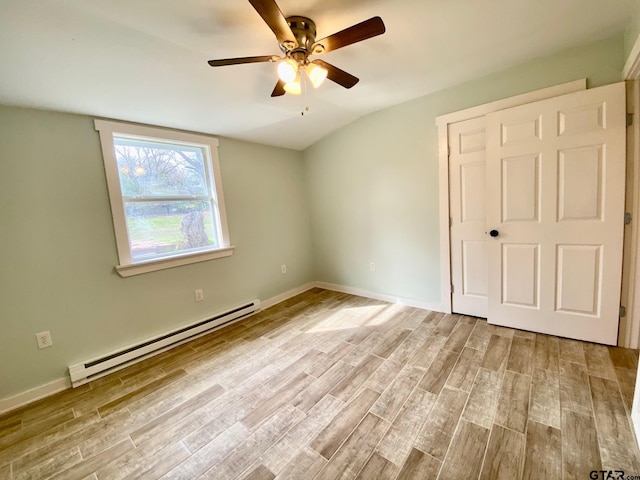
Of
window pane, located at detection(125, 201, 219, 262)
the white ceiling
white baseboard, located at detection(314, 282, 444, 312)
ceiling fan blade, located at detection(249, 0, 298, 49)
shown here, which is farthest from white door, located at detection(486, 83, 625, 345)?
window pane, located at detection(125, 201, 219, 262)

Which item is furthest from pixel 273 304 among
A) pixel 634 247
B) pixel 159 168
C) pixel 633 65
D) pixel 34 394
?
pixel 633 65

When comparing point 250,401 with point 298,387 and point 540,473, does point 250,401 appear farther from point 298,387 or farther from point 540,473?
point 540,473

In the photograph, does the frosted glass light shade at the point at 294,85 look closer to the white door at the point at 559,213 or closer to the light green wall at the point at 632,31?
the white door at the point at 559,213

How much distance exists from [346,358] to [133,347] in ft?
6.27

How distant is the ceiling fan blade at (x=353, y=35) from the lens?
1.25m

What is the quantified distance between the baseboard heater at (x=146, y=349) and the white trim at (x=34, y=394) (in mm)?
72

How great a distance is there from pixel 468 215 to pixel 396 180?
2.85ft

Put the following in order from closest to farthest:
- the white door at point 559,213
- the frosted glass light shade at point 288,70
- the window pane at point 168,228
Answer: the frosted glass light shade at point 288,70 < the white door at point 559,213 < the window pane at point 168,228

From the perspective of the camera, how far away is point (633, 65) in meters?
1.66

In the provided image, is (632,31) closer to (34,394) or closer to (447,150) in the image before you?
(447,150)

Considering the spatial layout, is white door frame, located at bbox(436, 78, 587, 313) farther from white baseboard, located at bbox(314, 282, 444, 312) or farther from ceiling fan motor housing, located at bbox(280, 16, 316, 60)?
ceiling fan motor housing, located at bbox(280, 16, 316, 60)

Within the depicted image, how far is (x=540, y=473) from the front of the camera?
45.5 inches

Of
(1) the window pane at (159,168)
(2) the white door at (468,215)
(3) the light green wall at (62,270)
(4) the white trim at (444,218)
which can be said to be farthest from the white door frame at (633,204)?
(3) the light green wall at (62,270)

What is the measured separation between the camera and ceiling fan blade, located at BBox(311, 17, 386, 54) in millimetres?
1255
